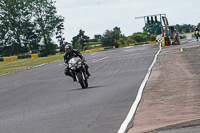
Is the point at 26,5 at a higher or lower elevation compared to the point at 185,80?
higher

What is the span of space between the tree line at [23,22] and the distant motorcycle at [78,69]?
266ft

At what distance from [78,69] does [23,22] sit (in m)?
84.9

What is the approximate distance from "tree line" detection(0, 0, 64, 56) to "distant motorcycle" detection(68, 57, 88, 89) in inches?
3196

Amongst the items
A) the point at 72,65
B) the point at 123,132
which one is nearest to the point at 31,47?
the point at 72,65

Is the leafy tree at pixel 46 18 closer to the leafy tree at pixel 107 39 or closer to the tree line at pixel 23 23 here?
the tree line at pixel 23 23

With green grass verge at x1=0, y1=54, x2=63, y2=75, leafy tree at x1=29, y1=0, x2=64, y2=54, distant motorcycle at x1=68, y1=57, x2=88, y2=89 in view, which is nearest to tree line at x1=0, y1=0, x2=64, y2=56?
leafy tree at x1=29, y1=0, x2=64, y2=54

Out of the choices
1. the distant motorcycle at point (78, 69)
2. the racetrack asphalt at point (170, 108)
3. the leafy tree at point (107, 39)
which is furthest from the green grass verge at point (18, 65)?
the leafy tree at point (107, 39)

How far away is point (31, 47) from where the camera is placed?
355 feet

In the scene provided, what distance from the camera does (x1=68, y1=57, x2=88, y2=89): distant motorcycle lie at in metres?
14.1

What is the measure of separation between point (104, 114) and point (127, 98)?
2.12 metres

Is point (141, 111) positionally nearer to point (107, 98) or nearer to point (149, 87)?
point (107, 98)

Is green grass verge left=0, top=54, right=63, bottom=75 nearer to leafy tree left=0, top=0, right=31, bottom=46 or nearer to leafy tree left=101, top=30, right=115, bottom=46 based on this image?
leafy tree left=0, top=0, right=31, bottom=46

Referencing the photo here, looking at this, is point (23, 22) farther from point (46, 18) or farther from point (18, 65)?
point (18, 65)

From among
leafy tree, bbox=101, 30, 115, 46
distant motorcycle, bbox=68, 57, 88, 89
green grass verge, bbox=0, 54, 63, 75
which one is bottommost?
leafy tree, bbox=101, 30, 115, 46
